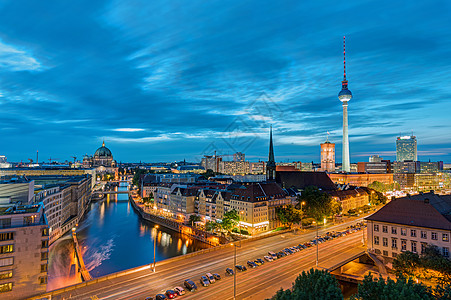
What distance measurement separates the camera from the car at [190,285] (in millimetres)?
29594

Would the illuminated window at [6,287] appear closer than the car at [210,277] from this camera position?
Yes

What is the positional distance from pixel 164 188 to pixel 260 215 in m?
43.6

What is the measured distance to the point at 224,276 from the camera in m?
33.6

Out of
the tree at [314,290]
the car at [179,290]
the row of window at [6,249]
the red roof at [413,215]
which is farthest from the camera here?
the red roof at [413,215]

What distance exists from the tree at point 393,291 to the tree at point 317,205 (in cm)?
4470

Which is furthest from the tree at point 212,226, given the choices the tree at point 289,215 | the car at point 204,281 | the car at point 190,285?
the car at point 190,285

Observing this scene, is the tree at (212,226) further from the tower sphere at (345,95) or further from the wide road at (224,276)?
the tower sphere at (345,95)

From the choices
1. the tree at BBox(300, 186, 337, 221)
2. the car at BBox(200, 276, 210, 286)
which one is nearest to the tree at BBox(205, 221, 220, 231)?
the tree at BBox(300, 186, 337, 221)

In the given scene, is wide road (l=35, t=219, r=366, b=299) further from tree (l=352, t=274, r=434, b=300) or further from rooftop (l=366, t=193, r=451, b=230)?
tree (l=352, t=274, r=434, b=300)

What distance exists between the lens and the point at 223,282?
1256 inches

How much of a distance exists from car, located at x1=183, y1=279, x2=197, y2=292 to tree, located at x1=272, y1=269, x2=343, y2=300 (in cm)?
991

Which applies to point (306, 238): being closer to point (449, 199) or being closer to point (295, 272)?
point (295, 272)

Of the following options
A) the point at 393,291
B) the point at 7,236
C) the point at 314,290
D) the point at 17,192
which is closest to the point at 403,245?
the point at 393,291

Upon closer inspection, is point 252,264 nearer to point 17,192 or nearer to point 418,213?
point 418,213
